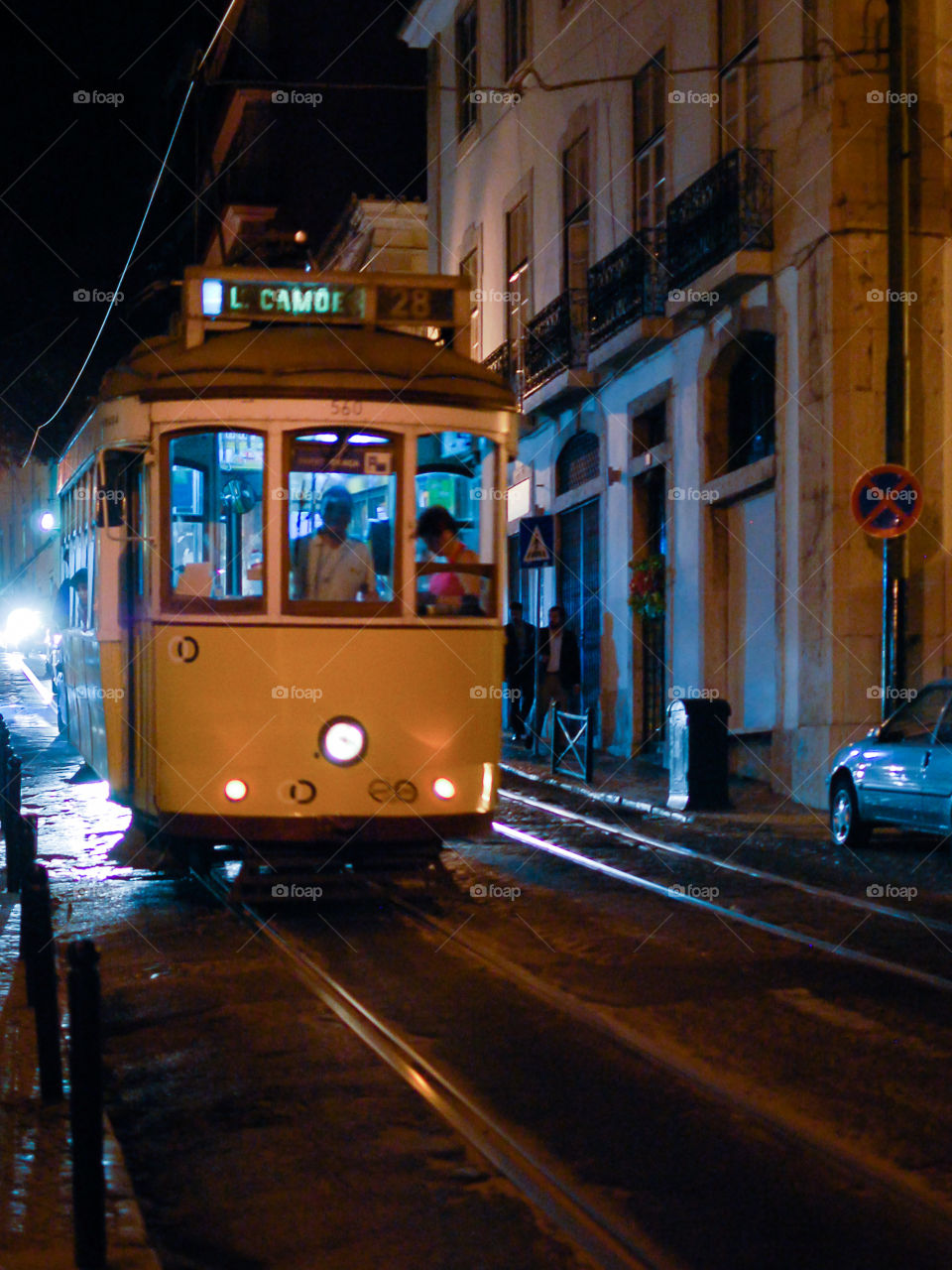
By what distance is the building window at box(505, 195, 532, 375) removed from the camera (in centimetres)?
2608

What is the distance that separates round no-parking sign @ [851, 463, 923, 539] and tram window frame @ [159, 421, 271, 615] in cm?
701

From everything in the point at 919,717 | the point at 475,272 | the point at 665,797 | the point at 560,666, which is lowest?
the point at 665,797

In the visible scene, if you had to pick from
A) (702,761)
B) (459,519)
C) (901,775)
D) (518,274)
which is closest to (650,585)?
(702,761)

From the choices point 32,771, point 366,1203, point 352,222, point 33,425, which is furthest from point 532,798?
A: point 352,222

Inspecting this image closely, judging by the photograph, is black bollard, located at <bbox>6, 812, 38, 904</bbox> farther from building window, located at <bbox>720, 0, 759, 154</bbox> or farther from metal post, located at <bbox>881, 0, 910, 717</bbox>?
building window, located at <bbox>720, 0, 759, 154</bbox>

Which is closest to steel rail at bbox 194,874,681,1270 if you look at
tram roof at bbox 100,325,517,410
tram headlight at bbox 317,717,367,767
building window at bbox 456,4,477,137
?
tram headlight at bbox 317,717,367,767

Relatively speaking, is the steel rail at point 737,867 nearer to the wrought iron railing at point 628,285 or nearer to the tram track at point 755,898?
the tram track at point 755,898

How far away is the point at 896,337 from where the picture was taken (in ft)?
50.7

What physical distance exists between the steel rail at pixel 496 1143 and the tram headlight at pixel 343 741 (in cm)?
140

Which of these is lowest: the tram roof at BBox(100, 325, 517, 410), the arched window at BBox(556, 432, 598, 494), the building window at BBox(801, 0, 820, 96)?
the tram roof at BBox(100, 325, 517, 410)

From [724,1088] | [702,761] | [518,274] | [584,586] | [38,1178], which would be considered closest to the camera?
[38,1178]

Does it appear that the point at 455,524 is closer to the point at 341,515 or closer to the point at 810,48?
the point at 341,515

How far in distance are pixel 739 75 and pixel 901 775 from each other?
9684 mm

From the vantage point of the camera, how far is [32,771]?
19172 millimetres
